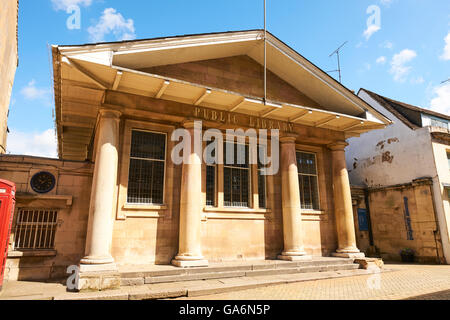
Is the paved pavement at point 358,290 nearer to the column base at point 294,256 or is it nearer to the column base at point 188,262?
the column base at point 294,256

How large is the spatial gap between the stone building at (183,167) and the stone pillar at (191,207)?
0.04 metres

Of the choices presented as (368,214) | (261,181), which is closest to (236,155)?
(261,181)

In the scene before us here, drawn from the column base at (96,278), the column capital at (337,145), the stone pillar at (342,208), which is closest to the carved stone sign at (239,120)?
the column capital at (337,145)

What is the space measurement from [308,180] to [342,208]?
192 centimetres

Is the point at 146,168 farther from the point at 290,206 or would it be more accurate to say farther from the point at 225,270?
the point at 290,206

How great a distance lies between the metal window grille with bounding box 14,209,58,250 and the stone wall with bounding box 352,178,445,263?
16725mm

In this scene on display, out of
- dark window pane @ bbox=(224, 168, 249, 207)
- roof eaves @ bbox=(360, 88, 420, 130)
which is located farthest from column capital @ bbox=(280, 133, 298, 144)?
roof eaves @ bbox=(360, 88, 420, 130)

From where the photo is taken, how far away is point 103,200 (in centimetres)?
858

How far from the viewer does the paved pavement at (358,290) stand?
7.32 meters

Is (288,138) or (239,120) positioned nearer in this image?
(239,120)

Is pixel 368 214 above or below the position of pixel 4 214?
above

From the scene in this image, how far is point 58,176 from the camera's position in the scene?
32.3 feet

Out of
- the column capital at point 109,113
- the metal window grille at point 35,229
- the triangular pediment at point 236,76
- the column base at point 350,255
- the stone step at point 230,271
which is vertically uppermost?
the triangular pediment at point 236,76
